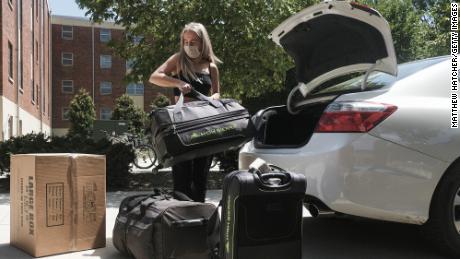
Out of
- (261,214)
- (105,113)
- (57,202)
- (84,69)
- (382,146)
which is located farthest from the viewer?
(105,113)

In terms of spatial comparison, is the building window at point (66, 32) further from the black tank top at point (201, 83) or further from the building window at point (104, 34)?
the black tank top at point (201, 83)

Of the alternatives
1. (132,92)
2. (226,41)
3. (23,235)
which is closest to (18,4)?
(226,41)

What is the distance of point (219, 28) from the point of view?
363 inches

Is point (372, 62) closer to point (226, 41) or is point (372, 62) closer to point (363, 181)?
point (363, 181)

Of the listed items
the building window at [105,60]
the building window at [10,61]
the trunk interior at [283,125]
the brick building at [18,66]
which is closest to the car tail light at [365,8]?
the trunk interior at [283,125]

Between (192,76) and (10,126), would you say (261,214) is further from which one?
(10,126)

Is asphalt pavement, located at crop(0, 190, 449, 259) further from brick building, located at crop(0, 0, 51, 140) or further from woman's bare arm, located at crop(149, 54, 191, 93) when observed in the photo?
brick building, located at crop(0, 0, 51, 140)

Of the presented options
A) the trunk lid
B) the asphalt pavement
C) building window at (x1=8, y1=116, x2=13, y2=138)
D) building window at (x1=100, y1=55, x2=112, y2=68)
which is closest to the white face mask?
the trunk lid

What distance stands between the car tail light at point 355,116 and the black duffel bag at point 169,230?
100 cm

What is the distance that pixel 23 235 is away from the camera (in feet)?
13.2

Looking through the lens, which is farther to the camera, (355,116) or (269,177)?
(355,116)

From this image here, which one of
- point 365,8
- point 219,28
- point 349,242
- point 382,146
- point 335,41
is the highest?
point 219,28

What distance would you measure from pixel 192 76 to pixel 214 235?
52.3 inches

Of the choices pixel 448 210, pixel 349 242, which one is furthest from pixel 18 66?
pixel 448 210
